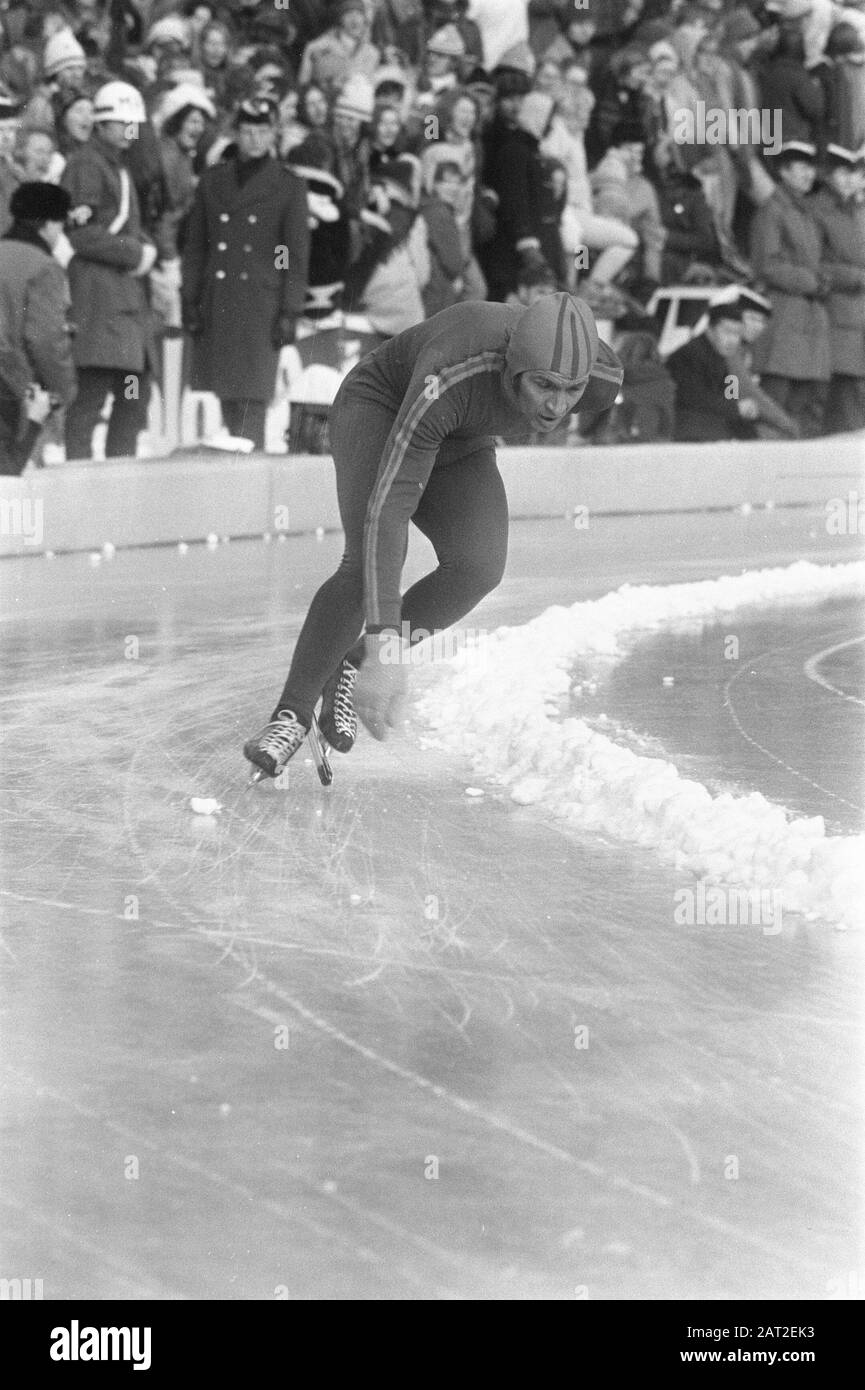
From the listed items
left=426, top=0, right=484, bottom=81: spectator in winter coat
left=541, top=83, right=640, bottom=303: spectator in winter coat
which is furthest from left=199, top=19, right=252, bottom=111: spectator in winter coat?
left=541, top=83, right=640, bottom=303: spectator in winter coat

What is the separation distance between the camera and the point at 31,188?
9.77 m

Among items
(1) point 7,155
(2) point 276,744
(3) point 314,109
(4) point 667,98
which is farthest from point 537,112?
(2) point 276,744

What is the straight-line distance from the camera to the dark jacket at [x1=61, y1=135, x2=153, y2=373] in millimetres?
10234

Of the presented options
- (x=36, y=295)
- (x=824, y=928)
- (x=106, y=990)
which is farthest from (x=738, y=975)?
(x=36, y=295)

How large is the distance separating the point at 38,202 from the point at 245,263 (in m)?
1.45

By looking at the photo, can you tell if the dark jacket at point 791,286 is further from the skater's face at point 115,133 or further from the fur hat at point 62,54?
the fur hat at point 62,54

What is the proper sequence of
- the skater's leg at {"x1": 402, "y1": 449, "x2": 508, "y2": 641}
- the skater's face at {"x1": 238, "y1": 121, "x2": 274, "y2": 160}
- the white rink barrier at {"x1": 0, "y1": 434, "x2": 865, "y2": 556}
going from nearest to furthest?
the skater's leg at {"x1": 402, "y1": 449, "x2": 508, "y2": 641} < the white rink barrier at {"x1": 0, "y1": 434, "x2": 865, "y2": 556} < the skater's face at {"x1": 238, "y1": 121, "x2": 274, "y2": 160}

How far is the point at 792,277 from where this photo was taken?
14617 mm

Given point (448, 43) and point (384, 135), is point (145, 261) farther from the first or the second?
point (448, 43)

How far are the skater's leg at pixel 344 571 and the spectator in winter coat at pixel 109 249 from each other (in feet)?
16.9

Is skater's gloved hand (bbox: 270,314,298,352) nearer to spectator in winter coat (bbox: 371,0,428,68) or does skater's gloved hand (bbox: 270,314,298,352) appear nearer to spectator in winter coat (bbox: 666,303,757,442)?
spectator in winter coat (bbox: 371,0,428,68)

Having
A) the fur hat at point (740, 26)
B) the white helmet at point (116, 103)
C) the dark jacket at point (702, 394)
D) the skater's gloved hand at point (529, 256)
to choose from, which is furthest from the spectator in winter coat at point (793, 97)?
the white helmet at point (116, 103)

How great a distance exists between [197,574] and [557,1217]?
25.2ft

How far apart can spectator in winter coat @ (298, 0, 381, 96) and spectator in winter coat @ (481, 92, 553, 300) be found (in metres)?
0.87
